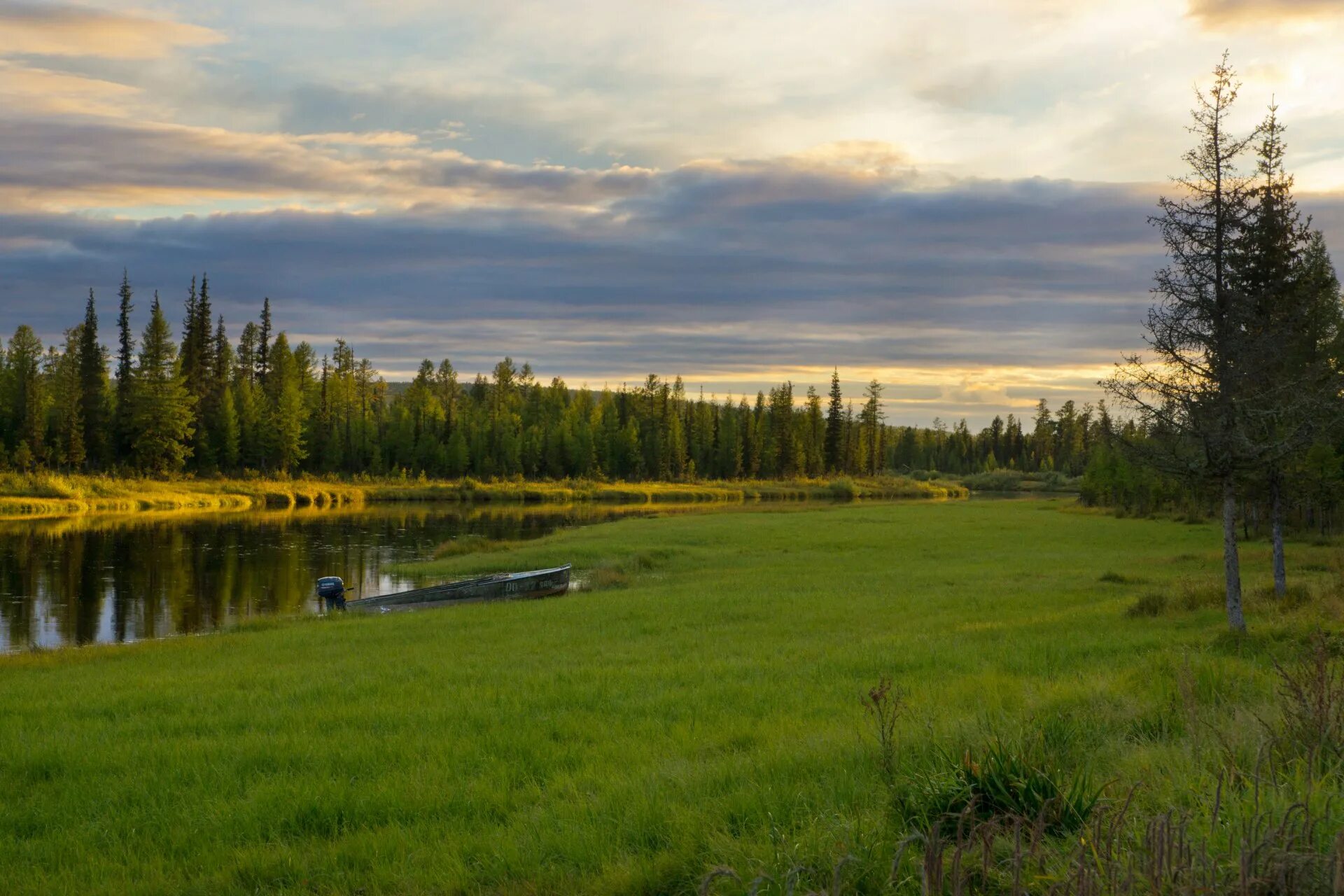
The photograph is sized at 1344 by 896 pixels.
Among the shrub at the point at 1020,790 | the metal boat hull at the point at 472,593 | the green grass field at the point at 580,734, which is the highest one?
the shrub at the point at 1020,790

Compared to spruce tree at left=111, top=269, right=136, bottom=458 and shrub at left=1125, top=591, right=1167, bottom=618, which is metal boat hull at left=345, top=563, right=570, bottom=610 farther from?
spruce tree at left=111, top=269, right=136, bottom=458

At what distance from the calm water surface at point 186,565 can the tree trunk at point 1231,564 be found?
77.6 ft

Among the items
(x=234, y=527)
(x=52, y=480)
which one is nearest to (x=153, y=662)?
(x=234, y=527)

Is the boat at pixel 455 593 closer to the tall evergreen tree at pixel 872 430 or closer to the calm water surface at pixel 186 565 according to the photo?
the calm water surface at pixel 186 565

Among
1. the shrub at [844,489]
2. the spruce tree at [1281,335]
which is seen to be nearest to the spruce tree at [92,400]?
the shrub at [844,489]

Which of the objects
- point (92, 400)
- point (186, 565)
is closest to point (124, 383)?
point (92, 400)

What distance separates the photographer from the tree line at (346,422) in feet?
286

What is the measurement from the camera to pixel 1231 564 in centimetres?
1531

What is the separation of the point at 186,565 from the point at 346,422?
299ft

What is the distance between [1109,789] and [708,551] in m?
35.2

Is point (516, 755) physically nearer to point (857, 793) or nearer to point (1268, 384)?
point (857, 793)

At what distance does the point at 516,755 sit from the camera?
9672 millimetres

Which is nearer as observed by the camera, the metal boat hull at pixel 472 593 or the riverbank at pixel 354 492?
the metal boat hull at pixel 472 593

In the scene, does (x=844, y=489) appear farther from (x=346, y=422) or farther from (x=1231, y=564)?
(x=1231, y=564)
